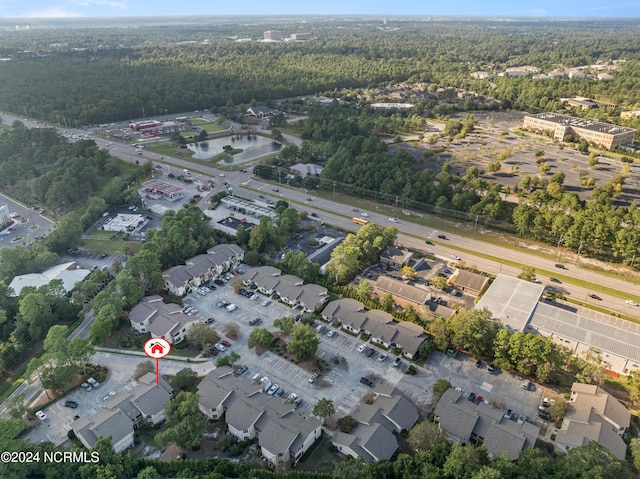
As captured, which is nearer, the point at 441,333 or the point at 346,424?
the point at 346,424

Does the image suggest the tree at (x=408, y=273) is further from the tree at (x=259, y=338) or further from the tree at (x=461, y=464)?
the tree at (x=461, y=464)

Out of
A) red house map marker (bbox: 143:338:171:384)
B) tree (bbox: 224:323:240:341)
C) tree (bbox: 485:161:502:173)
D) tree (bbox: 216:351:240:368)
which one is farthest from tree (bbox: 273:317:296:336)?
tree (bbox: 485:161:502:173)

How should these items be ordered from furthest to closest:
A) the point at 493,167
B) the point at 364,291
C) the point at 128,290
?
1. the point at 493,167
2. the point at 364,291
3. the point at 128,290

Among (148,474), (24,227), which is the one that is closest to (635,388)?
(148,474)

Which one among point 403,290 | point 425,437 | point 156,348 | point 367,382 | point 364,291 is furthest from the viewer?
point 403,290

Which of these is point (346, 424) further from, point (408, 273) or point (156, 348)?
point (408, 273)

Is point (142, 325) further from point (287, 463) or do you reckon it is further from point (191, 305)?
point (287, 463)
